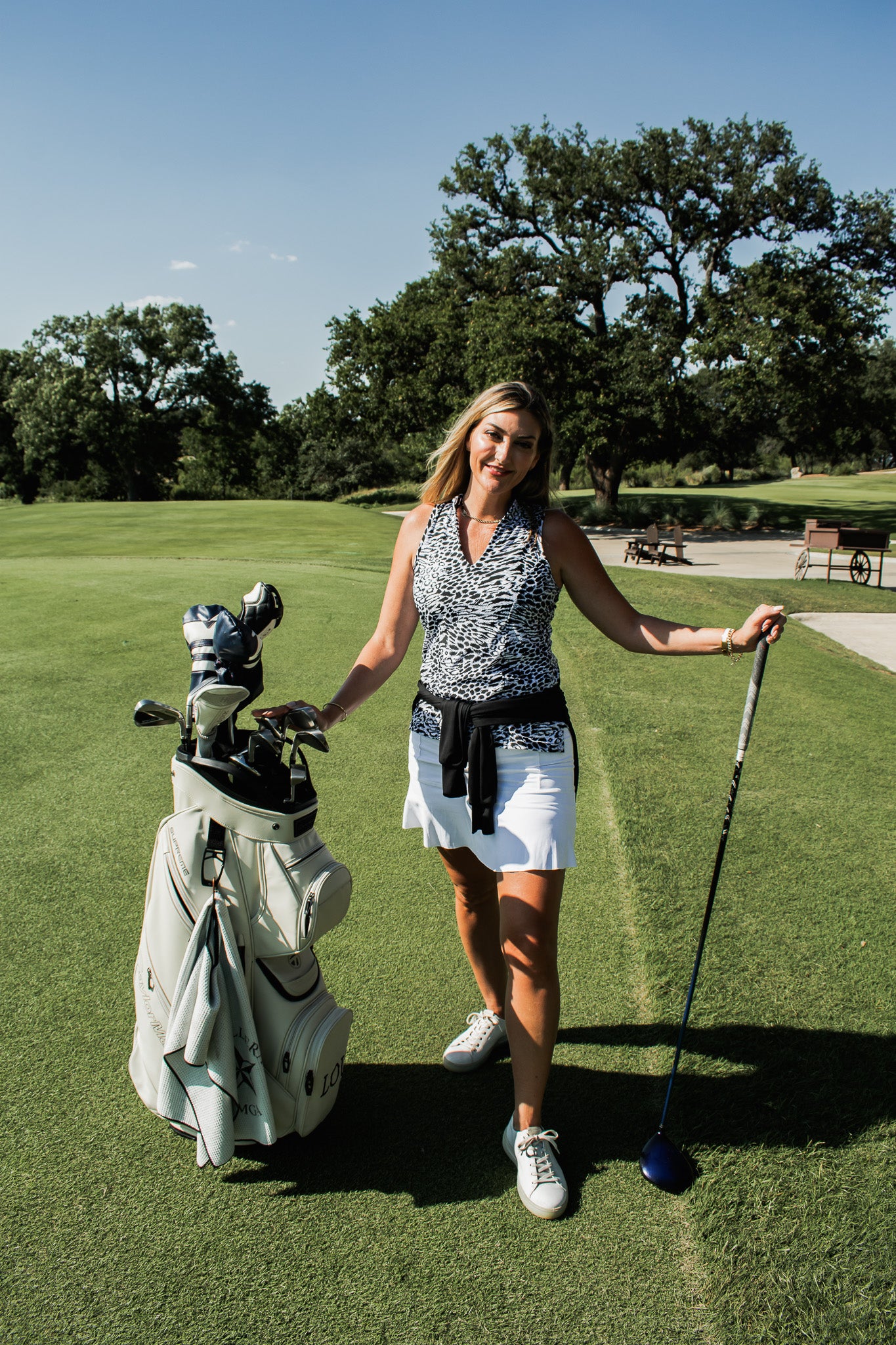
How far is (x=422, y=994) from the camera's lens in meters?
3.18

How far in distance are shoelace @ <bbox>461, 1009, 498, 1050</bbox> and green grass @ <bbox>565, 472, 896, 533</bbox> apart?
30.8 meters

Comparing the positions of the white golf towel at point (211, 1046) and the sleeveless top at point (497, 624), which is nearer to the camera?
the white golf towel at point (211, 1046)

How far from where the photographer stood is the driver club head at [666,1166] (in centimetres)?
238

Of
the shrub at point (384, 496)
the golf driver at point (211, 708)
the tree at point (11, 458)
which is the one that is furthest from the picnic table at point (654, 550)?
the tree at point (11, 458)

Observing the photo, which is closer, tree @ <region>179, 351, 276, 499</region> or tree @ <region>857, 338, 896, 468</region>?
tree @ <region>857, 338, 896, 468</region>

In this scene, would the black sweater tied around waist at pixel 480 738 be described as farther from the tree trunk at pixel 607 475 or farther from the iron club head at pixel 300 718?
the tree trunk at pixel 607 475

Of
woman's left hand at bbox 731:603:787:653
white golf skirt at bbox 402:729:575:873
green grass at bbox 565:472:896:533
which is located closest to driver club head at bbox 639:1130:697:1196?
white golf skirt at bbox 402:729:575:873

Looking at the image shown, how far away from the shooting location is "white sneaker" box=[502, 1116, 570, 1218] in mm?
2281

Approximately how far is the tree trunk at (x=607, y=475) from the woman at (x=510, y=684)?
1187 inches

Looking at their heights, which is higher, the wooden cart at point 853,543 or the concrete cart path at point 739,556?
the wooden cart at point 853,543

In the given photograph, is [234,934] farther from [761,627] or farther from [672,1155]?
[761,627]

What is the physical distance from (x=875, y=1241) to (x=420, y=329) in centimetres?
3103

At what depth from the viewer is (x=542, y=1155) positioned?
93.1 inches

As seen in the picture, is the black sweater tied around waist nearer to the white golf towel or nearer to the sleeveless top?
the sleeveless top
